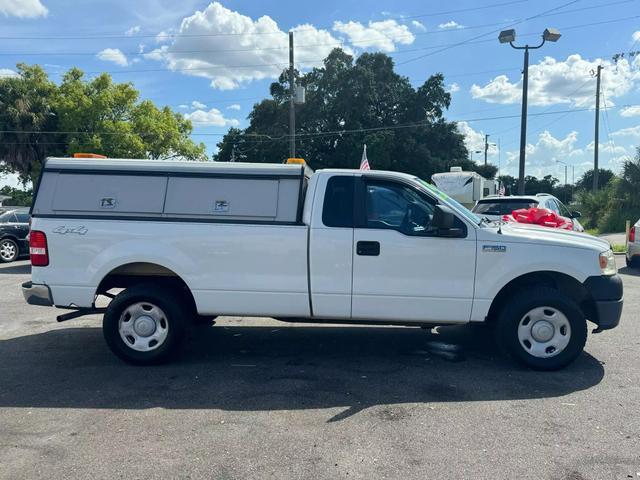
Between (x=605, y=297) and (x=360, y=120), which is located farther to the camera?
(x=360, y=120)

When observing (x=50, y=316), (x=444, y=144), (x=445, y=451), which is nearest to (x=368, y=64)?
(x=444, y=144)

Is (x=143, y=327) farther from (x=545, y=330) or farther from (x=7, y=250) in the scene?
(x=7, y=250)

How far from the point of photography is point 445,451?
362 cm

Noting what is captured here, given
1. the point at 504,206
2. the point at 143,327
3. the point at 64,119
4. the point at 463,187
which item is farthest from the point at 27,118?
the point at 143,327

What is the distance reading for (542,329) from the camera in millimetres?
5145

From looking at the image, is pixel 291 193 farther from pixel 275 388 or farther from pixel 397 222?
pixel 275 388

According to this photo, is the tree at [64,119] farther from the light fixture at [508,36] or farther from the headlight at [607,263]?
the headlight at [607,263]

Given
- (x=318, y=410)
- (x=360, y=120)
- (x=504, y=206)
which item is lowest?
(x=318, y=410)

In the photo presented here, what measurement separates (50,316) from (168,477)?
5386 millimetres

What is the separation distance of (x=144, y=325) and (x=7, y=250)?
11416 mm

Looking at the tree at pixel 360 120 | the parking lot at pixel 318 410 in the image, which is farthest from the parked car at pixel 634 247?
the tree at pixel 360 120

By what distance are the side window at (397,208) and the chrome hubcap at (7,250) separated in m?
12.9

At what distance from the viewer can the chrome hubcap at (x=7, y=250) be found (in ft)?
47.3

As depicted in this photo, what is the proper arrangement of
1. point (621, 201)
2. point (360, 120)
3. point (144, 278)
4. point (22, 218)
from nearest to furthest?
point (144, 278) < point (22, 218) < point (621, 201) < point (360, 120)
